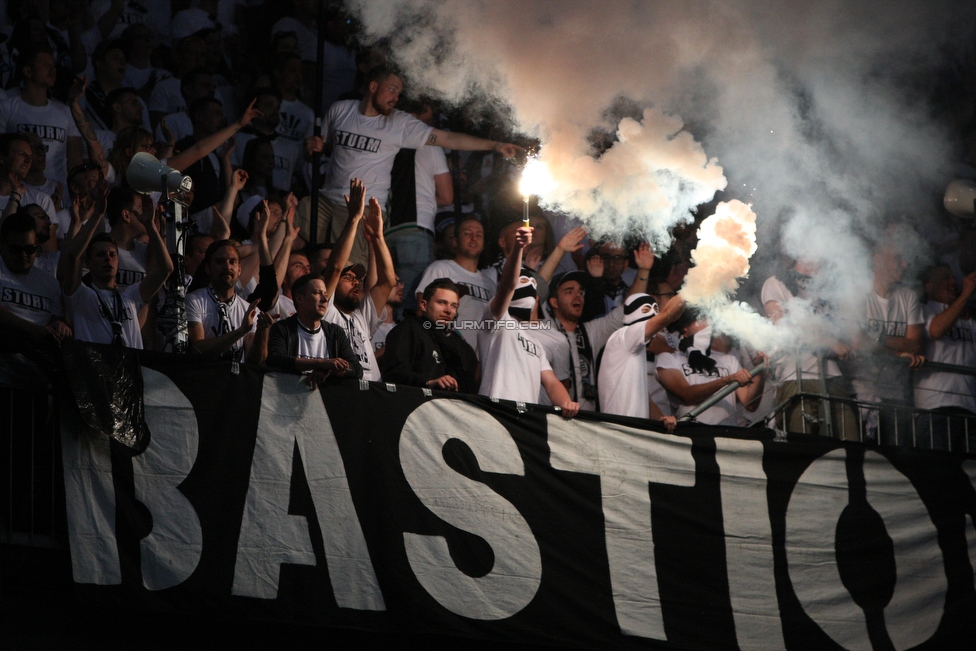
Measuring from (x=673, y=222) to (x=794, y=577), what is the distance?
2890mm

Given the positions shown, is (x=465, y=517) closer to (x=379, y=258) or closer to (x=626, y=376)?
(x=626, y=376)

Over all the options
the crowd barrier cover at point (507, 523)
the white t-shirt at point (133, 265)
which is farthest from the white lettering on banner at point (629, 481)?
the white t-shirt at point (133, 265)

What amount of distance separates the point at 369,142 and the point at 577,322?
80.0 inches

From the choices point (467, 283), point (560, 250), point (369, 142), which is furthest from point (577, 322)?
point (369, 142)

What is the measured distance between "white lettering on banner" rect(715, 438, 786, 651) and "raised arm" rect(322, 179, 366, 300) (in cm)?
261

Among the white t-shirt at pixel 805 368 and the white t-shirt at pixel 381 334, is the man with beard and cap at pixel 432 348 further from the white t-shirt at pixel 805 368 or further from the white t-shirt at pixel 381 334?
the white t-shirt at pixel 805 368

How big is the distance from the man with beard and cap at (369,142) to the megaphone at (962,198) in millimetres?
2951

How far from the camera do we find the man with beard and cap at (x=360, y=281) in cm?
668

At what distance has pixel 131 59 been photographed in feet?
27.3

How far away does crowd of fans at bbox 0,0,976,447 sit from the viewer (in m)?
6.32

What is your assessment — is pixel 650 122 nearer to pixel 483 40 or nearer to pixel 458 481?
pixel 483 40

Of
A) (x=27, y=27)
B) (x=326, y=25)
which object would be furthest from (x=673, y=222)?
(x=27, y=27)

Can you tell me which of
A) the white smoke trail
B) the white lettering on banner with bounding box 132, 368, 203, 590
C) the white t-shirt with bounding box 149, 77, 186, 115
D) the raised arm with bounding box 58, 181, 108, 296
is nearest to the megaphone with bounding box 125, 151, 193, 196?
the raised arm with bounding box 58, 181, 108, 296

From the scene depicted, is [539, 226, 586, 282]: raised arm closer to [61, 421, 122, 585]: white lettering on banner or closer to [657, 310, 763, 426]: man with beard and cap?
[657, 310, 763, 426]: man with beard and cap
